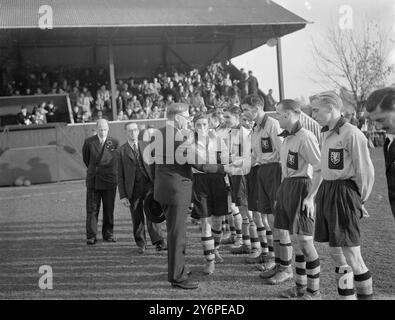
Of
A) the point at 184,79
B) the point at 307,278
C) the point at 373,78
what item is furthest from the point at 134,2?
the point at 307,278

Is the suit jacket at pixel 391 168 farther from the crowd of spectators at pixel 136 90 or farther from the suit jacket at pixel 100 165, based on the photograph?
the crowd of spectators at pixel 136 90

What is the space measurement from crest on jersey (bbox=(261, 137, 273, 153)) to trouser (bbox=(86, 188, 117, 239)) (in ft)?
11.5

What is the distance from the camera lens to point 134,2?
23.4m

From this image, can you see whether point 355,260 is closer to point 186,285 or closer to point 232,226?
point 186,285

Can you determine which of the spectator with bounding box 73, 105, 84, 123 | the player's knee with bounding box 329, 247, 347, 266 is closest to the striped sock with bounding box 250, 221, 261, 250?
the player's knee with bounding box 329, 247, 347, 266

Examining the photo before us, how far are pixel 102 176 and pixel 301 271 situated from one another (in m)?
4.40

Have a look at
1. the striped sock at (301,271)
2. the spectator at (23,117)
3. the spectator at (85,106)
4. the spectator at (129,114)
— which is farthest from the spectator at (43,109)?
the striped sock at (301,271)

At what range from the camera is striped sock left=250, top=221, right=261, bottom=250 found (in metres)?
6.60

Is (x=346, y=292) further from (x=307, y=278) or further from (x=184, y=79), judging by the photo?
(x=184, y=79)

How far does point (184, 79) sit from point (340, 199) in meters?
21.0

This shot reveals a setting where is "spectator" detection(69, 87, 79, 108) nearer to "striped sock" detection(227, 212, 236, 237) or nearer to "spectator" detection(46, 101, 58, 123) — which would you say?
"spectator" detection(46, 101, 58, 123)

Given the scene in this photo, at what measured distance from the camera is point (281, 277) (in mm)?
5480

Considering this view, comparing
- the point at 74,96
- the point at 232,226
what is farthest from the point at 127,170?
the point at 74,96
